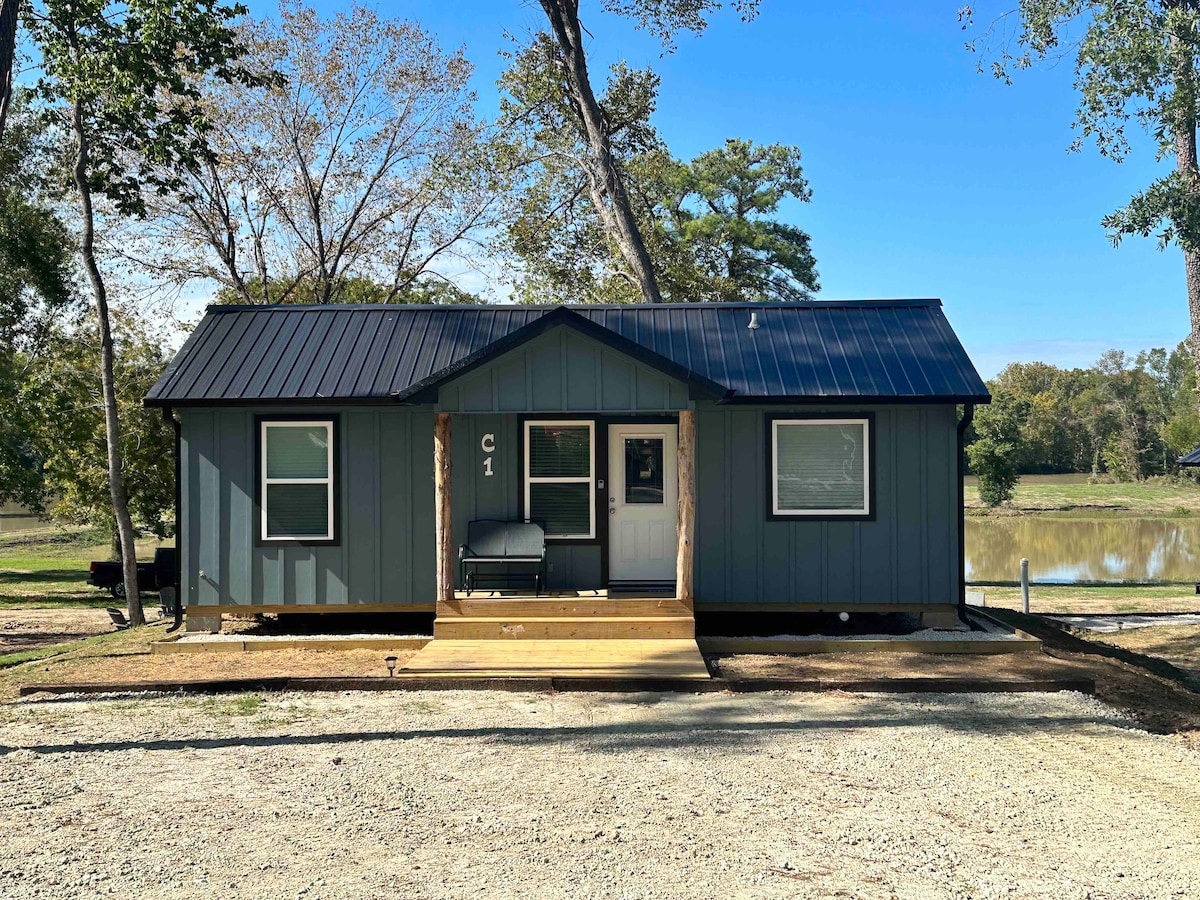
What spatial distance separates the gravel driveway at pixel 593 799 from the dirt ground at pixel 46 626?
22.3 feet

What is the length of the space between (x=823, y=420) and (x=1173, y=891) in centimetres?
607

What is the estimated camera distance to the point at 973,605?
13445 millimetres

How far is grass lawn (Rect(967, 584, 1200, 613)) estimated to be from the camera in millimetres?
15430

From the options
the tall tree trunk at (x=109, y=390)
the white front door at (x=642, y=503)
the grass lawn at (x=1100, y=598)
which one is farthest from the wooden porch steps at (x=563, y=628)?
the grass lawn at (x=1100, y=598)

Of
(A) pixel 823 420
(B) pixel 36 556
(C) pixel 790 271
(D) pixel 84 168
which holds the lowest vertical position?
(B) pixel 36 556

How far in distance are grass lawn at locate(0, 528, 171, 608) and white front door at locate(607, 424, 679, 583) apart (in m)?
12.9

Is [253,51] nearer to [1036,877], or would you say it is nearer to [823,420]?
[823,420]

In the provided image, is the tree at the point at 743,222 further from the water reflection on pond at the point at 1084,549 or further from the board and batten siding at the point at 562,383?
the board and batten siding at the point at 562,383

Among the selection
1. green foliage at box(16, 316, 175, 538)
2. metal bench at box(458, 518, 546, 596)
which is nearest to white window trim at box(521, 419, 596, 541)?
metal bench at box(458, 518, 546, 596)

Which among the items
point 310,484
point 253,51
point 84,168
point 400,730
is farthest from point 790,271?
point 400,730

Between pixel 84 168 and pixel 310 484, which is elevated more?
pixel 84 168

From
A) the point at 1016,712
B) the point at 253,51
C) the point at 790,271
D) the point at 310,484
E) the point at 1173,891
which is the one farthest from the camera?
the point at 790,271

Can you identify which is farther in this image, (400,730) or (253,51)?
(253,51)

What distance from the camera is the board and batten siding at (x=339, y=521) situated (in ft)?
31.3
